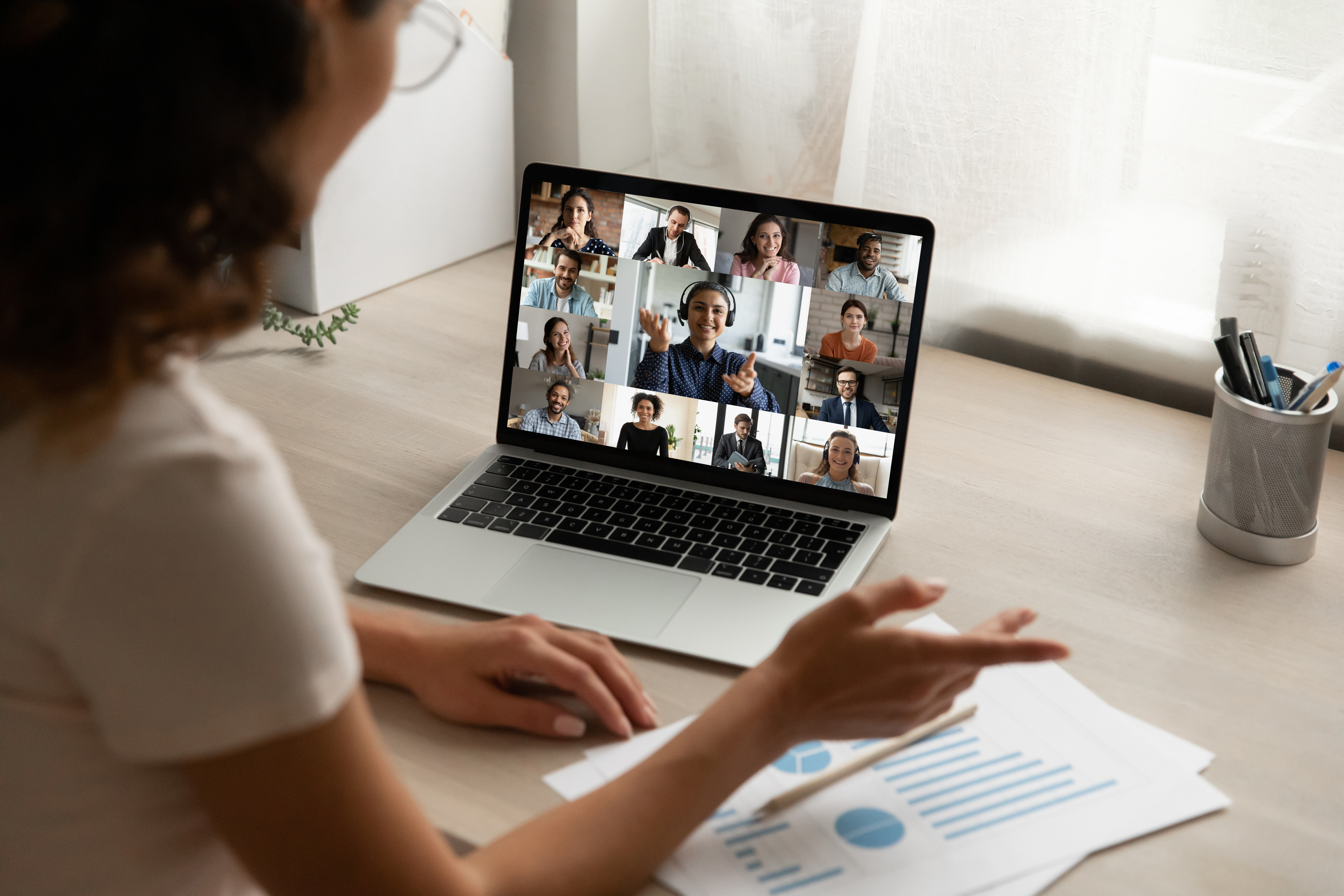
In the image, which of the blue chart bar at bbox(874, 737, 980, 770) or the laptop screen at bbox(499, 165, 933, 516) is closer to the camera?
the blue chart bar at bbox(874, 737, 980, 770)

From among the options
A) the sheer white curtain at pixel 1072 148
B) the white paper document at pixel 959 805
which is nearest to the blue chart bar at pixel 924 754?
the white paper document at pixel 959 805

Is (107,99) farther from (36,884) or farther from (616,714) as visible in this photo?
(616,714)

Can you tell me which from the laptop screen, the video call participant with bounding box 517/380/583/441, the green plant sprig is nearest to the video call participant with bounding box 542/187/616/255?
the laptop screen

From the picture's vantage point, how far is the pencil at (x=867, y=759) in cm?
64

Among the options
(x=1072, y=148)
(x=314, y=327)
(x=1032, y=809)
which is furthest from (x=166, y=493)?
(x=1072, y=148)

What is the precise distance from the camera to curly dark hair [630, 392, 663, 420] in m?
0.96

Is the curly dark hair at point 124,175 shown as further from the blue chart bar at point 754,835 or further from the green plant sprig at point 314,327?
the green plant sprig at point 314,327

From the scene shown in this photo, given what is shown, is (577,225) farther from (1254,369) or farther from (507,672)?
(1254,369)

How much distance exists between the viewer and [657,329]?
956 millimetres

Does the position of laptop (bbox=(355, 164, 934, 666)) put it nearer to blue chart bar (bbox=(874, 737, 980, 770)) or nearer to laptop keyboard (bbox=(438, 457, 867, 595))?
laptop keyboard (bbox=(438, 457, 867, 595))

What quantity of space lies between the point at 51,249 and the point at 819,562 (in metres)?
0.60

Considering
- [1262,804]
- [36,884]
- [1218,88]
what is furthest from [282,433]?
[1218,88]

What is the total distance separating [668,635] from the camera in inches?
30.9

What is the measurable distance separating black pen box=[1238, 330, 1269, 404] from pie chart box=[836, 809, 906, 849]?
0.50 metres
